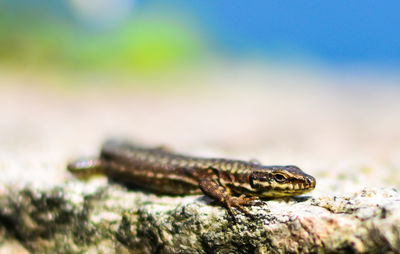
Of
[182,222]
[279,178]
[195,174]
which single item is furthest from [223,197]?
[195,174]

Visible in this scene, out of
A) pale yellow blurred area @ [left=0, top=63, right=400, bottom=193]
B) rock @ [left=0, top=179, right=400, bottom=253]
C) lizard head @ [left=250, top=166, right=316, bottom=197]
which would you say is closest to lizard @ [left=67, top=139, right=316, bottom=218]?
lizard head @ [left=250, top=166, right=316, bottom=197]

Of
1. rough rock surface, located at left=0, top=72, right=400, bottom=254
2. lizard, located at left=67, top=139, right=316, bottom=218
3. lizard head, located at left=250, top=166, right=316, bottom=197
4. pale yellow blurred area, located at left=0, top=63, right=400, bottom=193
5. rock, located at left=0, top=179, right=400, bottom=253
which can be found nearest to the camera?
rock, located at left=0, top=179, right=400, bottom=253

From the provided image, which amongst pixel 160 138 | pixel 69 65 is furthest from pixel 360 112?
pixel 69 65

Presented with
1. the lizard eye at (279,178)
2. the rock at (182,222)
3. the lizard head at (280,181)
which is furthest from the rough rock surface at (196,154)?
the lizard eye at (279,178)

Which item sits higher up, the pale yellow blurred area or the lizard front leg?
the pale yellow blurred area

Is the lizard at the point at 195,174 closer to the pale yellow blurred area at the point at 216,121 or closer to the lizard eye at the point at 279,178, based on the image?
the lizard eye at the point at 279,178

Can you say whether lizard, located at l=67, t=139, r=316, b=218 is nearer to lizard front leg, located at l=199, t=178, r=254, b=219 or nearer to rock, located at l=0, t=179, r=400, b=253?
lizard front leg, located at l=199, t=178, r=254, b=219

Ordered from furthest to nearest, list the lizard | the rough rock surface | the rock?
the lizard → the rough rock surface → the rock
